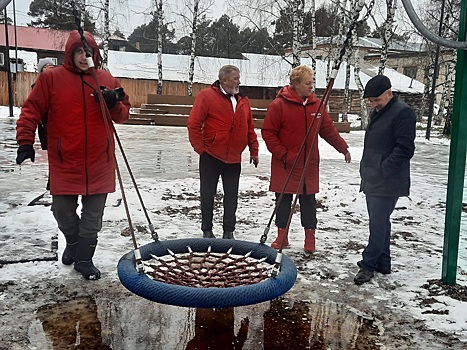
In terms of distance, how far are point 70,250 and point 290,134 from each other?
7.02 ft

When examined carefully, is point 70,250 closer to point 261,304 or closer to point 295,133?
point 261,304

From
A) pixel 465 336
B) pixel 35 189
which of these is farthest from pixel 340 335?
pixel 35 189

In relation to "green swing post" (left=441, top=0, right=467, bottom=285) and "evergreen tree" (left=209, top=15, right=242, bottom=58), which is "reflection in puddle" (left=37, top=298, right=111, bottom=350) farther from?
"evergreen tree" (left=209, top=15, right=242, bottom=58)

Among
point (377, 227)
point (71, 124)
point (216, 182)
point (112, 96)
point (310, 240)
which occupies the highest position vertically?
point (112, 96)

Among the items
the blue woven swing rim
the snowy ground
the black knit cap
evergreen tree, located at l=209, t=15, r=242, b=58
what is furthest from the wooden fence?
the blue woven swing rim

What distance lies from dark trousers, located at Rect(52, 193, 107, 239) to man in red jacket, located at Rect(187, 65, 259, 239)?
3.75ft

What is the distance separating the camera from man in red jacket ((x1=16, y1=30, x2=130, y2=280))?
3.43 metres

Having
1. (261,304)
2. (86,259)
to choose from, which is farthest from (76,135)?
(261,304)

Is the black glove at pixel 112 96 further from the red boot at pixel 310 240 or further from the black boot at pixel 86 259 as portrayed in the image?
the red boot at pixel 310 240

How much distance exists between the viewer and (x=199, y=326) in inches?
122

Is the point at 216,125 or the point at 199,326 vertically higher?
the point at 216,125

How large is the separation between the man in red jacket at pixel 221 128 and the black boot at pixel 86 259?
51.2 inches

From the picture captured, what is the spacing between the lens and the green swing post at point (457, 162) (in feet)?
11.8

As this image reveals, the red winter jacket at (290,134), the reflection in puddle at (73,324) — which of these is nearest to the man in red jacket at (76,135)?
the reflection in puddle at (73,324)
